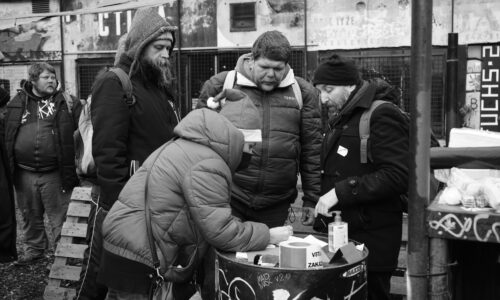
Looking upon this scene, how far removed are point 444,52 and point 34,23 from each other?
9.23m

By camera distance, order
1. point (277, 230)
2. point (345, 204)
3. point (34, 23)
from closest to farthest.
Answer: point (277, 230) → point (345, 204) → point (34, 23)

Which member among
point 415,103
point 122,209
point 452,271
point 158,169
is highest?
point 415,103

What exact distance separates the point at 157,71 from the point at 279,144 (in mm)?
865

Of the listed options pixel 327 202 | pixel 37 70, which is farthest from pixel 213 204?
pixel 37 70

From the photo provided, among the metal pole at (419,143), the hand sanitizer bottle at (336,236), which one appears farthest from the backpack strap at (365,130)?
the metal pole at (419,143)

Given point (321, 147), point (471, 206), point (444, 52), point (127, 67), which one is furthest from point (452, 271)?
point (444, 52)

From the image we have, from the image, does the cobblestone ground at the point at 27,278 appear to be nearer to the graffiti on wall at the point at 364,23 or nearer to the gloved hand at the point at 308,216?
the gloved hand at the point at 308,216

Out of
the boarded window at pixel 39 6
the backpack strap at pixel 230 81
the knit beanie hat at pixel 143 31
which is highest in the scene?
the boarded window at pixel 39 6

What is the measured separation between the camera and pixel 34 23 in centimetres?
1466

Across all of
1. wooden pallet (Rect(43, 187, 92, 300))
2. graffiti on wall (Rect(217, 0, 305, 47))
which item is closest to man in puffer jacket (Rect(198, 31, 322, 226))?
wooden pallet (Rect(43, 187, 92, 300))

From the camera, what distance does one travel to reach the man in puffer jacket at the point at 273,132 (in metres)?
3.77

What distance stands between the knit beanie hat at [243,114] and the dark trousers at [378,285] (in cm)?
100

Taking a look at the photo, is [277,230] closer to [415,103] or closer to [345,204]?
[345,204]

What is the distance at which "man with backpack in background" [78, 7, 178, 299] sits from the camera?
3.54 metres
